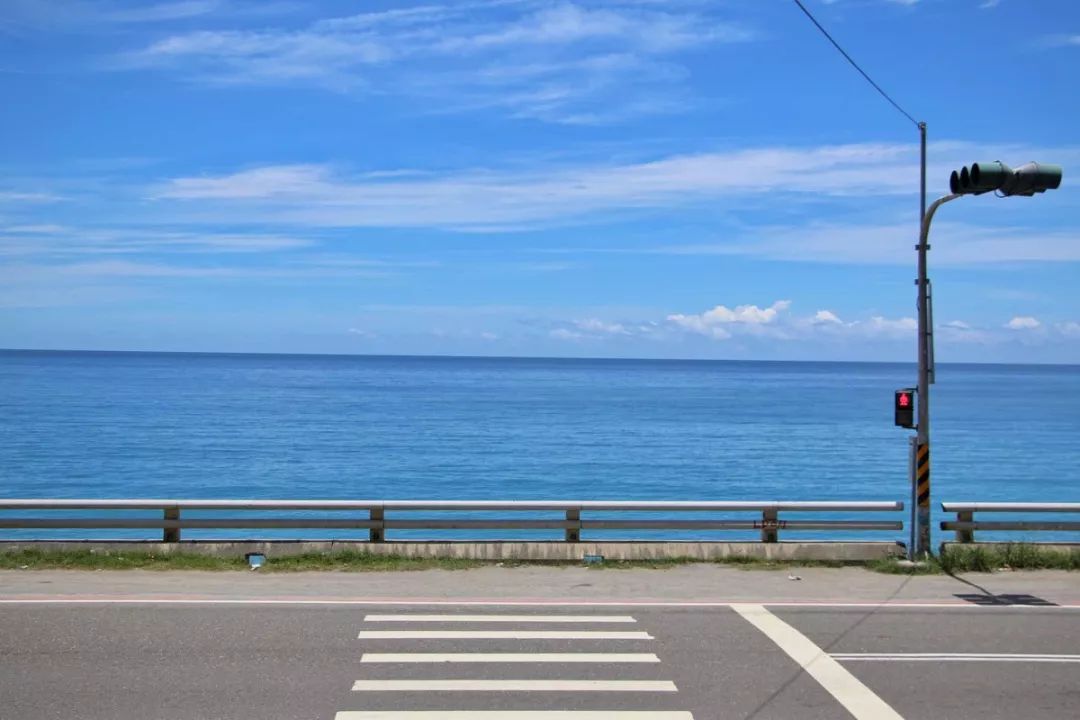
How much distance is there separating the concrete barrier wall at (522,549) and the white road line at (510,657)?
559cm

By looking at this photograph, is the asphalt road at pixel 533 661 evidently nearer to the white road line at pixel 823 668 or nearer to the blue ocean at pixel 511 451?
the white road line at pixel 823 668

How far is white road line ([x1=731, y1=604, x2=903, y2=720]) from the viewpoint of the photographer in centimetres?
795

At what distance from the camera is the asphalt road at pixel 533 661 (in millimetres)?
7941

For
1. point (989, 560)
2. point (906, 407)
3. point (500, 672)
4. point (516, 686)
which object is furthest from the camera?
point (906, 407)

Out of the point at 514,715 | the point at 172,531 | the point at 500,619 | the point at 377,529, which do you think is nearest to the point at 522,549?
the point at 377,529

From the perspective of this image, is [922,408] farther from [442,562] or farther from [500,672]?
[500,672]

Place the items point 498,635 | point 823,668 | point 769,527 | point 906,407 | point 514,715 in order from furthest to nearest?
point 769,527 → point 906,407 → point 498,635 → point 823,668 → point 514,715

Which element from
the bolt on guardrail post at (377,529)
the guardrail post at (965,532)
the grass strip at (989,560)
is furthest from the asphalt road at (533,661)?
the guardrail post at (965,532)

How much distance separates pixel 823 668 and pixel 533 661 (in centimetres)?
250

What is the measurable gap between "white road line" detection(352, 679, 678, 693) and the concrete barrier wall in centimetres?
657

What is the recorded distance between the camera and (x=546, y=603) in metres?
Result: 12.2

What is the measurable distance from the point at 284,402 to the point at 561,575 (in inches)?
3738

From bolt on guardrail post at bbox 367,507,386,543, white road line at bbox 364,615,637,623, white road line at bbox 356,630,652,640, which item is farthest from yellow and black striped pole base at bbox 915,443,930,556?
bolt on guardrail post at bbox 367,507,386,543

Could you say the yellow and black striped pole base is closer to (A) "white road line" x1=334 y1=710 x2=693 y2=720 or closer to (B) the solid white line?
(B) the solid white line
